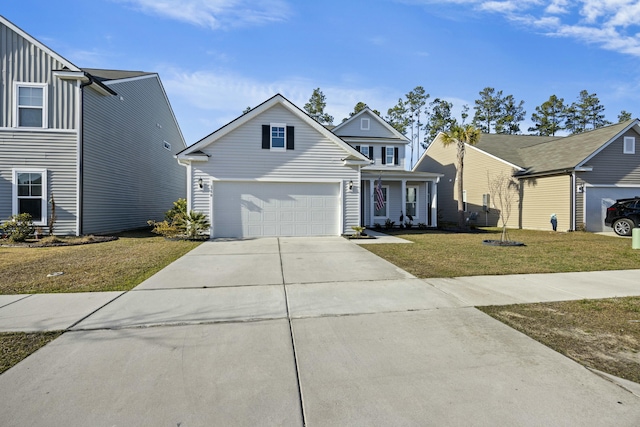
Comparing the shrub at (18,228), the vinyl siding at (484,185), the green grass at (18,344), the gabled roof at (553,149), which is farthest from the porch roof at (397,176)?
the green grass at (18,344)

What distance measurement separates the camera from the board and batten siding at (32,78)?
11852 millimetres

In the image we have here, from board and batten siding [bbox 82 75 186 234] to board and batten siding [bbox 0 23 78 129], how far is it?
60 cm

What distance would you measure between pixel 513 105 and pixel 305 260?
160 feet

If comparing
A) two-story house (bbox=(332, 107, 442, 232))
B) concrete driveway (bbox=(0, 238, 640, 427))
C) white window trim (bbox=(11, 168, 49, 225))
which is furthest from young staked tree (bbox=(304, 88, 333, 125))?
concrete driveway (bbox=(0, 238, 640, 427))

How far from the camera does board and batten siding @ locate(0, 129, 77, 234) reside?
38.9 feet

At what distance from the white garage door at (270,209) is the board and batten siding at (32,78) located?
5990 millimetres

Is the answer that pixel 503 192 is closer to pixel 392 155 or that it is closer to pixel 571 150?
pixel 571 150

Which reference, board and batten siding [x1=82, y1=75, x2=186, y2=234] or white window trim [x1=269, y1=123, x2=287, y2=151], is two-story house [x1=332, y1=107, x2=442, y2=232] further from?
board and batten siding [x1=82, y1=75, x2=186, y2=234]

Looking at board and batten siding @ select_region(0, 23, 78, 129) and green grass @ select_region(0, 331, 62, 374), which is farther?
board and batten siding @ select_region(0, 23, 78, 129)

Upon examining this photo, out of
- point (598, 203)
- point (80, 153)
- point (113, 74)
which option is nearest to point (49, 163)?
point (80, 153)

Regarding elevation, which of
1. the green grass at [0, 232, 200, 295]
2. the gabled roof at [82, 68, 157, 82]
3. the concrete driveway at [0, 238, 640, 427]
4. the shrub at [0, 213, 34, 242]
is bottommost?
the concrete driveway at [0, 238, 640, 427]

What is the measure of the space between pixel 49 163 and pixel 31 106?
7.19 feet

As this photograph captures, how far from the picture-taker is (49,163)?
1203cm

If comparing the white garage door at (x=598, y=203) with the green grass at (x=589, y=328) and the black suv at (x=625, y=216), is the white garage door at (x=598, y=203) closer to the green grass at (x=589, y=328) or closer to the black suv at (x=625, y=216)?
the black suv at (x=625, y=216)
